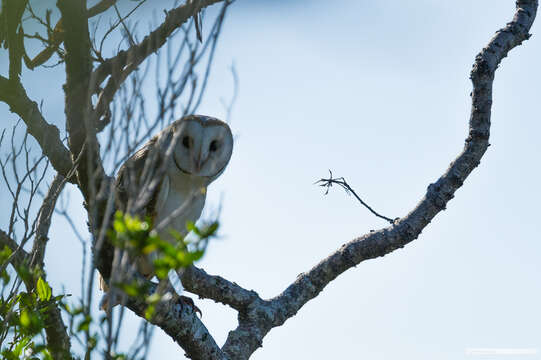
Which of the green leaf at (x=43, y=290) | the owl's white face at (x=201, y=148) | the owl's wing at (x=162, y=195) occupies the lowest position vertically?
the green leaf at (x=43, y=290)

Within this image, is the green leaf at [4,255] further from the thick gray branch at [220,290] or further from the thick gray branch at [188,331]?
the thick gray branch at [220,290]

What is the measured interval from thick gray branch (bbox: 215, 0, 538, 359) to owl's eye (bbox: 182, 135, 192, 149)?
3.20ft

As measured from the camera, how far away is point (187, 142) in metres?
4.14

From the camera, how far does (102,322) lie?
2.08 m

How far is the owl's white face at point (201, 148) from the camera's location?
13.5 ft

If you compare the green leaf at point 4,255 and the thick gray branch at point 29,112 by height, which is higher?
the thick gray branch at point 29,112

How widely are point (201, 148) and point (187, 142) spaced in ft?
0.30

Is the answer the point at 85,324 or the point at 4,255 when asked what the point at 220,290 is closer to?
the point at 4,255

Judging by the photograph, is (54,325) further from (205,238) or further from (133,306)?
(205,238)

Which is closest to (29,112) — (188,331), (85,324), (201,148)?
(201,148)

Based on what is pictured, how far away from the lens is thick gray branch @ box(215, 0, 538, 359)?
3.99 m

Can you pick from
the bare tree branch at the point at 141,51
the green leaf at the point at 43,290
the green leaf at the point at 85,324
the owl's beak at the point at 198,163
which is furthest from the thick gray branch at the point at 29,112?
the green leaf at the point at 85,324

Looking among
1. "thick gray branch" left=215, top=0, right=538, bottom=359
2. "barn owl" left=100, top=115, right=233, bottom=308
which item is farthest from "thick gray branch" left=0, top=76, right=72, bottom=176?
"thick gray branch" left=215, top=0, right=538, bottom=359

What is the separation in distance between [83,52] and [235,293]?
5.42 feet
